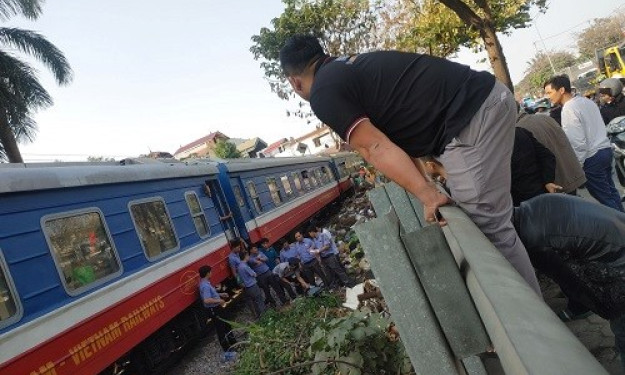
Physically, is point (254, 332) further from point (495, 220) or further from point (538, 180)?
point (495, 220)

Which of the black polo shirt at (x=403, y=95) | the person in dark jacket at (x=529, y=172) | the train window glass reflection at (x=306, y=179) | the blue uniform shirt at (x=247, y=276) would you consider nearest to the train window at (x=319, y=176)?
the train window glass reflection at (x=306, y=179)

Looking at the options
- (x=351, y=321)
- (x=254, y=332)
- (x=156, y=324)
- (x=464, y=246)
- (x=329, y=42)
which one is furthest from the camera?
(x=329, y=42)

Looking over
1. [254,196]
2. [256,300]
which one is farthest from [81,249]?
[254,196]

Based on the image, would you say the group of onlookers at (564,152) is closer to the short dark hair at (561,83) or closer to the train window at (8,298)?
the short dark hair at (561,83)

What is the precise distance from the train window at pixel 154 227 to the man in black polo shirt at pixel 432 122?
5639 mm

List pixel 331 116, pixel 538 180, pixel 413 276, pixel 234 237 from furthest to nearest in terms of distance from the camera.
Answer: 1. pixel 234 237
2. pixel 538 180
3. pixel 331 116
4. pixel 413 276

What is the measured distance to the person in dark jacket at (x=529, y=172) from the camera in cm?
366

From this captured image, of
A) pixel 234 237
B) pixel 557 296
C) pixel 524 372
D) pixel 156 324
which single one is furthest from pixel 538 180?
pixel 234 237

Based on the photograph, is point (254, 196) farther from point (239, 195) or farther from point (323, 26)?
point (323, 26)

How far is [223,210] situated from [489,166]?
918 cm

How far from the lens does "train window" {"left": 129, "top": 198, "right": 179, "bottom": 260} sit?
22.9 feet

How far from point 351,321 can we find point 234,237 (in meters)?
8.09

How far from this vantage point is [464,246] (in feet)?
3.64

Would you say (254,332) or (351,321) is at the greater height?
(351,321)
